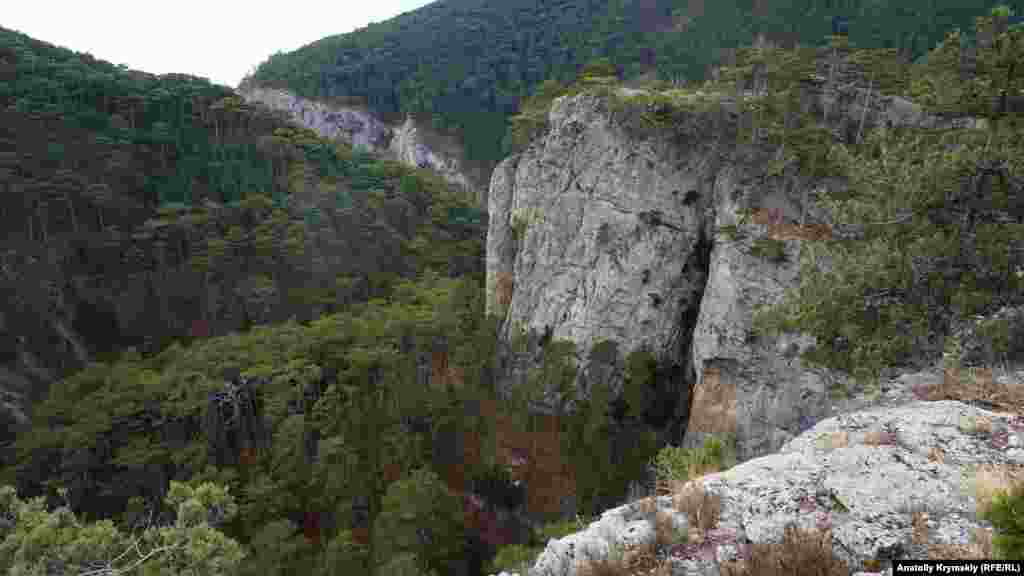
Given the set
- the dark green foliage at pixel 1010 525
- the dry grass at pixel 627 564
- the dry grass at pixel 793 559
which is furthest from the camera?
the dry grass at pixel 627 564

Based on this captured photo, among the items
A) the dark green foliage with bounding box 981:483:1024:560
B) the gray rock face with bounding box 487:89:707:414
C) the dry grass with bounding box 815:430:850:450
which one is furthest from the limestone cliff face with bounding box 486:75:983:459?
the dark green foliage with bounding box 981:483:1024:560

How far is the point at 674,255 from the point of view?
2373 centimetres

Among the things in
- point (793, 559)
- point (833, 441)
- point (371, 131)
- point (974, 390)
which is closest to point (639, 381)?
point (974, 390)

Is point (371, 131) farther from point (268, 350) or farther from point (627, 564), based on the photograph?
point (627, 564)

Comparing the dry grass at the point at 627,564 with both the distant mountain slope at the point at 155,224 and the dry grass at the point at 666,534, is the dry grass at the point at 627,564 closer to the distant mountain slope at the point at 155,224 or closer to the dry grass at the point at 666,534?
the dry grass at the point at 666,534

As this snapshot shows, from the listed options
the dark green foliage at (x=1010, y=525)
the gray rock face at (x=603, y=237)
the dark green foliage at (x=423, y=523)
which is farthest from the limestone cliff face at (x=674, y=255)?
the dark green foliage at (x=1010, y=525)

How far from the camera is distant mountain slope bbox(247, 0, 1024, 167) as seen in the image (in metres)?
73.5

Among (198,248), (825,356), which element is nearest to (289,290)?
(198,248)

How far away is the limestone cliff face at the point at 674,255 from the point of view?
61.4ft

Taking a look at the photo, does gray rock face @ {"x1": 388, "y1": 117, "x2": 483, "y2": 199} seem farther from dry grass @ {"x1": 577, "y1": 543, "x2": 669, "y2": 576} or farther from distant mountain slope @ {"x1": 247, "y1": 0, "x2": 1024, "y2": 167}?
dry grass @ {"x1": 577, "y1": 543, "x2": 669, "y2": 576}

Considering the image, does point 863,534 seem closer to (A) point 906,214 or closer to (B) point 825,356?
(B) point 825,356

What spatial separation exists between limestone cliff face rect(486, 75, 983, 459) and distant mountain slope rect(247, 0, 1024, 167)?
169ft

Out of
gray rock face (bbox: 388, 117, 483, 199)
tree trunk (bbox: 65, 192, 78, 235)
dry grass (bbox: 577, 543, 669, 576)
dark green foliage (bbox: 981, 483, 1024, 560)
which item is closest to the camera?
dark green foliage (bbox: 981, 483, 1024, 560)

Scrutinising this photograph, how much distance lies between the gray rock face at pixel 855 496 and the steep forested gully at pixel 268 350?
2687 mm
